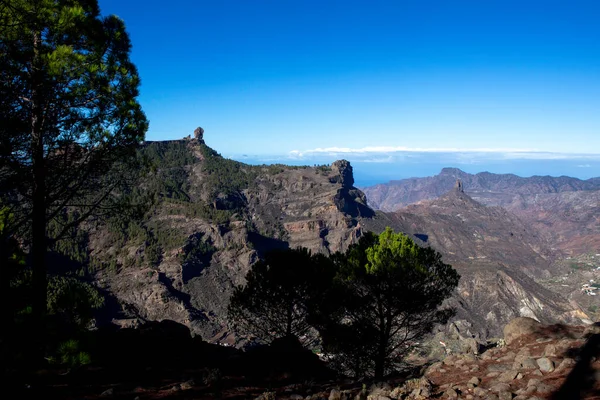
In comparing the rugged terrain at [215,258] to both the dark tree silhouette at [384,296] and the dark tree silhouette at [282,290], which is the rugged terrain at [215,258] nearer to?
the dark tree silhouette at [282,290]

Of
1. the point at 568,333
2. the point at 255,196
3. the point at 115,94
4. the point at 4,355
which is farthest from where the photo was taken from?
the point at 255,196

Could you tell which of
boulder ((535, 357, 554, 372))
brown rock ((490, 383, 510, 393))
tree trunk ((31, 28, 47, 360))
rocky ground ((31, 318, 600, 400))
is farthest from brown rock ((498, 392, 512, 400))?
tree trunk ((31, 28, 47, 360))

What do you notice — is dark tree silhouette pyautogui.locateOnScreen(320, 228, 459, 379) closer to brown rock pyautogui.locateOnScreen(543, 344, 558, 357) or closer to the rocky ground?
the rocky ground

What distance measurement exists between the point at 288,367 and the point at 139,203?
8567mm

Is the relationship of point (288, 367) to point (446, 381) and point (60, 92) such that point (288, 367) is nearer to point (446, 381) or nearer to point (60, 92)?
point (446, 381)

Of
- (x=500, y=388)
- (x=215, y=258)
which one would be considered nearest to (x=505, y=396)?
(x=500, y=388)

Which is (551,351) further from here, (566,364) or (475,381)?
(475,381)

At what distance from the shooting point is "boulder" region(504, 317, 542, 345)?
12938 mm

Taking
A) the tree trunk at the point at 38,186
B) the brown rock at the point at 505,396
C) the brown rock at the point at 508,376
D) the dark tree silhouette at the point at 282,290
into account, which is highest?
the tree trunk at the point at 38,186

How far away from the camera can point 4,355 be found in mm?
5367

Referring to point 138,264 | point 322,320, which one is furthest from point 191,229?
point 322,320

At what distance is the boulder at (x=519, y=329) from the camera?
42.4ft

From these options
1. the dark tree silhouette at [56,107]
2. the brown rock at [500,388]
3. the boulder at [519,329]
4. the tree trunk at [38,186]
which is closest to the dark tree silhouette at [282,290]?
the boulder at [519,329]

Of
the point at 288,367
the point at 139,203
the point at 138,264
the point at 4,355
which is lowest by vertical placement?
the point at 138,264
